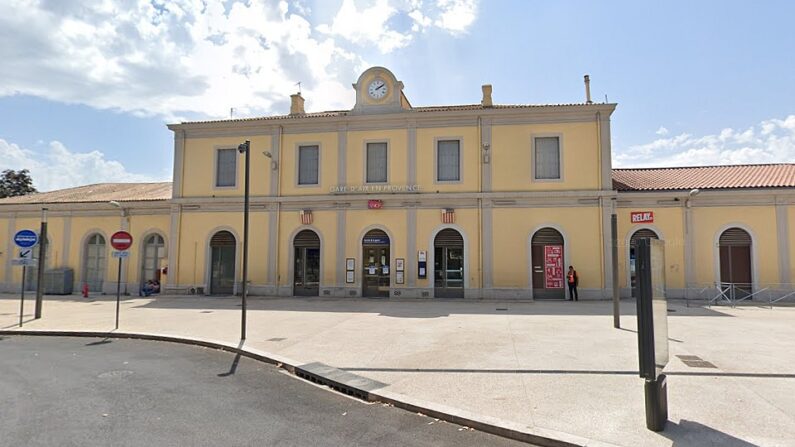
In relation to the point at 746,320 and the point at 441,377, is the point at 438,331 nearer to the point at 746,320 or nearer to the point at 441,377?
the point at 441,377

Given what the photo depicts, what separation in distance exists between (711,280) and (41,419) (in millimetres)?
22064

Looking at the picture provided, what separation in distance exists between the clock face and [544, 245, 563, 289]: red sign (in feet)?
32.9

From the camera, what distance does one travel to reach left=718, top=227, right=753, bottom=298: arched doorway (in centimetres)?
1938

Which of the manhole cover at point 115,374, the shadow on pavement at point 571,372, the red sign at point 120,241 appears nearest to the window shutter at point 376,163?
the red sign at point 120,241

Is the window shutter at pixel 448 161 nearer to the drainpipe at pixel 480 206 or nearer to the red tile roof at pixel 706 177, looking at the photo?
the drainpipe at pixel 480 206

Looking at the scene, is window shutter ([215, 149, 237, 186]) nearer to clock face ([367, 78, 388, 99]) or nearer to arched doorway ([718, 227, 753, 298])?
Answer: clock face ([367, 78, 388, 99])

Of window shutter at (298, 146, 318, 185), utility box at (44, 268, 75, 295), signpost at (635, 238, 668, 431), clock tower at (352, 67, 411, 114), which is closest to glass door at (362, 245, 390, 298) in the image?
window shutter at (298, 146, 318, 185)

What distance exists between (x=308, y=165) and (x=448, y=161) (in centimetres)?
654

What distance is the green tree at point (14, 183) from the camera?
140 feet

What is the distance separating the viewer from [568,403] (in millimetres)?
6059

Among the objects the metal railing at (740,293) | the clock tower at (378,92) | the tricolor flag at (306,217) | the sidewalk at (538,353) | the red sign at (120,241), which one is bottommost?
the sidewalk at (538,353)

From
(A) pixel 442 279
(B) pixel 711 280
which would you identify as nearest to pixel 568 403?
(A) pixel 442 279

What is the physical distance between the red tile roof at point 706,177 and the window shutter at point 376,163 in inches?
404

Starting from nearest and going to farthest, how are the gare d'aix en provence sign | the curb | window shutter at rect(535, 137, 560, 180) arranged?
the curb → window shutter at rect(535, 137, 560, 180) → the gare d'aix en provence sign
